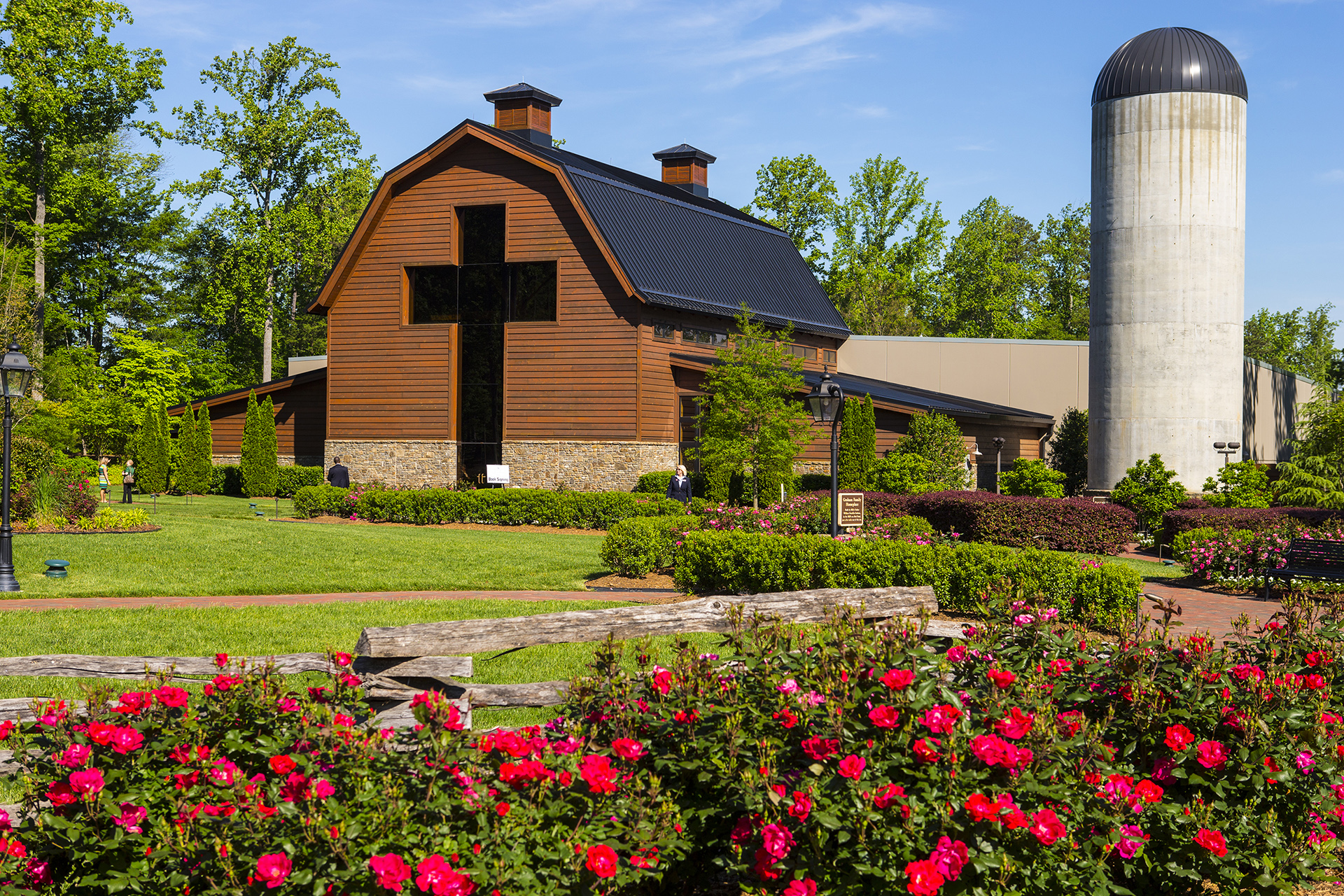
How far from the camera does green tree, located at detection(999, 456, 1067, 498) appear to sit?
27.6 meters

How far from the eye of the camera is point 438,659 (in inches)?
245

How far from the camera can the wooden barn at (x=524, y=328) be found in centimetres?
3078

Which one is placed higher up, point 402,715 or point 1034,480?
point 1034,480

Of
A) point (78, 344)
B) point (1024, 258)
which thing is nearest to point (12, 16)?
point (78, 344)

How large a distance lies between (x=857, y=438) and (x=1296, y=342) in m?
68.4

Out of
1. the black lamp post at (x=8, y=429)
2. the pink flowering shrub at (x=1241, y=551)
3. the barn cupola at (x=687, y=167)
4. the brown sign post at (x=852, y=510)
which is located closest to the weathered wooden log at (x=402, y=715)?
the brown sign post at (x=852, y=510)

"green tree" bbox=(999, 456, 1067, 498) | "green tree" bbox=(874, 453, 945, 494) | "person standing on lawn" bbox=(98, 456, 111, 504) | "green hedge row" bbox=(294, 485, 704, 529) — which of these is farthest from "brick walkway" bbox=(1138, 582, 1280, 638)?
"person standing on lawn" bbox=(98, 456, 111, 504)

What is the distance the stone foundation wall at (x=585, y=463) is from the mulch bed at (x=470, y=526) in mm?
2918

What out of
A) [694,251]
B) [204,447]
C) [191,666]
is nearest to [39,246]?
[204,447]

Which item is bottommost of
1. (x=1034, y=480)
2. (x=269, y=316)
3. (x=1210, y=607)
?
(x=1210, y=607)

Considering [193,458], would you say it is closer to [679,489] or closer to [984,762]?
[679,489]

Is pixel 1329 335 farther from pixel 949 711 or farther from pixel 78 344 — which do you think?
pixel 949 711

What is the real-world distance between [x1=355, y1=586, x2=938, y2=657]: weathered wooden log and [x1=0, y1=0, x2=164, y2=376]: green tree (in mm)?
41750

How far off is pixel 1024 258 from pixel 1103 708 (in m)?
81.6
